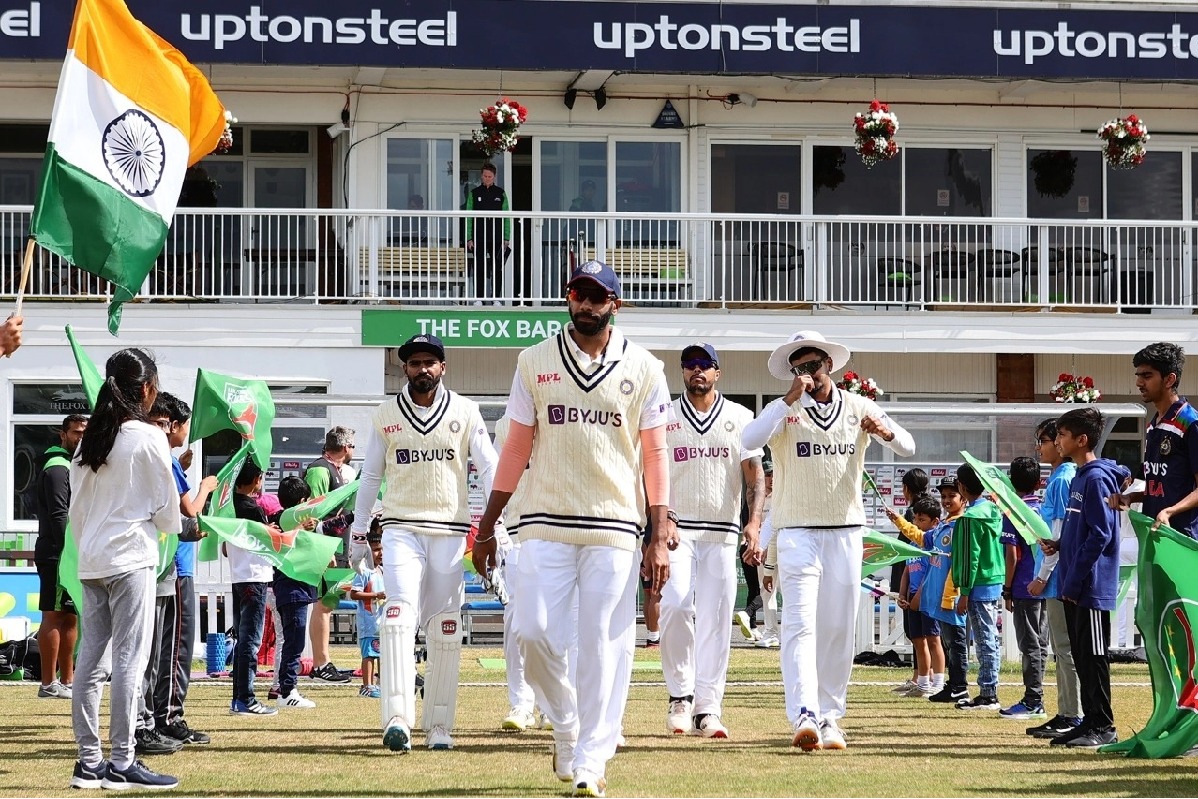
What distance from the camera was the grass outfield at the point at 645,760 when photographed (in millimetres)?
8086

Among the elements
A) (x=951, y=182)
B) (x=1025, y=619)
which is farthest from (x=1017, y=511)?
(x=951, y=182)

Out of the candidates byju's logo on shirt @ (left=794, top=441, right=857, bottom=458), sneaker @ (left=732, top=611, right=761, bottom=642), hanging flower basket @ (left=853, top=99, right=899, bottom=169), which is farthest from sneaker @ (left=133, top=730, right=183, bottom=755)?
hanging flower basket @ (left=853, top=99, right=899, bottom=169)

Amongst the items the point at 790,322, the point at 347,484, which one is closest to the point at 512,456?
the point at 347,484

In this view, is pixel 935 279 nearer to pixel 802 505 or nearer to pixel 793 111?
pixel 793 111

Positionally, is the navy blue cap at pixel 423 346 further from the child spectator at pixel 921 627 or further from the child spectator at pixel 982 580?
the child spectator at pixel 921 627

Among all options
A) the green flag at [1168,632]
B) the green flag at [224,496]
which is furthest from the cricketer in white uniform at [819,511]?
the green flag at [224,496]

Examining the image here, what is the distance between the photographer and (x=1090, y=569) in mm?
Result: 9992

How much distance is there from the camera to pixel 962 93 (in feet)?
88.6

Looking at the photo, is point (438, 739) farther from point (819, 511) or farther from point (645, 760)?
point (819, 511)

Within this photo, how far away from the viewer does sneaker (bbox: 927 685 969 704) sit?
13.0 m

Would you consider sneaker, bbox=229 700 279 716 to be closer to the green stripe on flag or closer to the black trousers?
the green stripe on flag

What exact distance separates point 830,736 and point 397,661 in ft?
7.59

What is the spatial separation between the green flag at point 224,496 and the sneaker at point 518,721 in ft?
7.97

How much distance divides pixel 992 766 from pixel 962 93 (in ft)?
63.2
